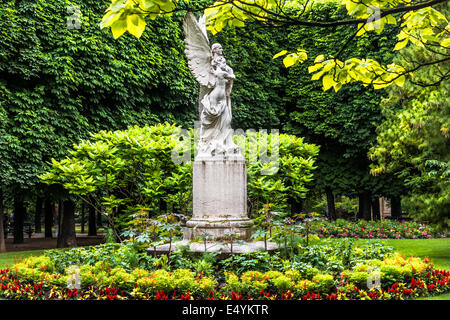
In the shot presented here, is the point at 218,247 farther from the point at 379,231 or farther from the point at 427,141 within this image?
the point at 379,231

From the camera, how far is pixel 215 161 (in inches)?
306

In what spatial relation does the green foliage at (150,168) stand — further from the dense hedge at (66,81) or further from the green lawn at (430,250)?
the green lawn at (430,250)

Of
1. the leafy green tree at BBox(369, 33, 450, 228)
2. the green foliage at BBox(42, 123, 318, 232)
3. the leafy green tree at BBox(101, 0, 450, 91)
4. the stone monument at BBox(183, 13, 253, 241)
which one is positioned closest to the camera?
the leafy green tree at BBox(101, 0, 450, 91)

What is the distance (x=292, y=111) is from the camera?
70.4 ft

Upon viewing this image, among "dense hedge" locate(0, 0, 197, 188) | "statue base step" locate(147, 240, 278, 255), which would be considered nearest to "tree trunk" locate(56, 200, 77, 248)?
"dense hedge" locate(0, 0, 197, 188)

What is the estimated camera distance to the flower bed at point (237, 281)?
544 centimetres

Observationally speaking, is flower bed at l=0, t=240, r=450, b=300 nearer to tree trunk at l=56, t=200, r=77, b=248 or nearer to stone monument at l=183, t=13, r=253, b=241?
stone monument at l=183, t=13, r=253, b=241

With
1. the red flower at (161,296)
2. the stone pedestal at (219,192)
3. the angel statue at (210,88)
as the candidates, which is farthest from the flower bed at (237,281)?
the angel statue at (210,88)

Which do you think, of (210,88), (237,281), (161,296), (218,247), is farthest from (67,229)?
(237,281)

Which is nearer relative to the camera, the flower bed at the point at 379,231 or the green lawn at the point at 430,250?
the green lawn at the point at 430,250

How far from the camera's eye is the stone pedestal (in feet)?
25.2

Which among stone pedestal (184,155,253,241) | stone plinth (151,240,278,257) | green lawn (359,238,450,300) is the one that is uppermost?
stone pedestal (184,155,253,241)

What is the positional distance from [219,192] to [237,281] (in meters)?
2.46

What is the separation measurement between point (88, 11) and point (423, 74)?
10.9 metres
